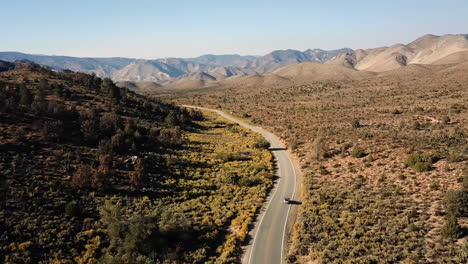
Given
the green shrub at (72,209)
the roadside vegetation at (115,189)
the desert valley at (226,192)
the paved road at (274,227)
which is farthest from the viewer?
the green shrub at (72,209)

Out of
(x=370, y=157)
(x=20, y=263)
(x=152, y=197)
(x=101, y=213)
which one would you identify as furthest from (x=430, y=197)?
(x=20, y=263)

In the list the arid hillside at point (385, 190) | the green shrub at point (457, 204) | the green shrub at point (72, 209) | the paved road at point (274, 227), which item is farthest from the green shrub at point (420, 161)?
the green shrub at point (72, 209)

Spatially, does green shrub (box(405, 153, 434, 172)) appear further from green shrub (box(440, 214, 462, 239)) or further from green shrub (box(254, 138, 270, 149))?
green shrub (box(254, 138, 270, 149))

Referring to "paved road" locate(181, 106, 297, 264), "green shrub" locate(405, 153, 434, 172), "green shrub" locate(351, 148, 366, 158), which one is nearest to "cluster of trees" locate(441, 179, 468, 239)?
"green shrub" locate(405, 153, 434, 172)

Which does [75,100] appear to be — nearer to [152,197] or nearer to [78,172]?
[78,172]

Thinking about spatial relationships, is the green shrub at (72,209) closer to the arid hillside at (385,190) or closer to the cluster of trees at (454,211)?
the arid hillside at (385,190)

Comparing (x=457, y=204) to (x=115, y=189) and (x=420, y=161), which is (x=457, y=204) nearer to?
(x=420, y=161)

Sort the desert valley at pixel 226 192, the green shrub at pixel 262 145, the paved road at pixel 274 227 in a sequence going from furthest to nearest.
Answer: the green shrub at pixel 262 145 → the paved road at pixel 274 227 → the desert valley at pixel 226 192
